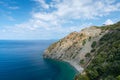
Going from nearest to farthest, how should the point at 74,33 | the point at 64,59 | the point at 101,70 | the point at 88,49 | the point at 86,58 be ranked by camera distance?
1. the point at 101,70
2. the point at 86,58
3. the point at 88,49
4. the point at 64,59
5. the point at 74,33

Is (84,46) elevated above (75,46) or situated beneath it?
situated beneath

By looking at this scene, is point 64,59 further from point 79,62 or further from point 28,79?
point 28,79

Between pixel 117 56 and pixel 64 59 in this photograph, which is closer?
pixel 117 56

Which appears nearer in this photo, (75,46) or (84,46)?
(84,46)

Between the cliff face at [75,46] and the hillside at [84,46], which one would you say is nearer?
the hillside at [84,46]

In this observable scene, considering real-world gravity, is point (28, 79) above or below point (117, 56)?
below

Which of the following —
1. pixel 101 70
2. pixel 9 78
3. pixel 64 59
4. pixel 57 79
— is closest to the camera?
pixel 101 70

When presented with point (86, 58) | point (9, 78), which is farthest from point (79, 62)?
point (9, 78)

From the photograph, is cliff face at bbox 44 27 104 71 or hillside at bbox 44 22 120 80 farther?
cliff face at bbox 44 27 104 71
